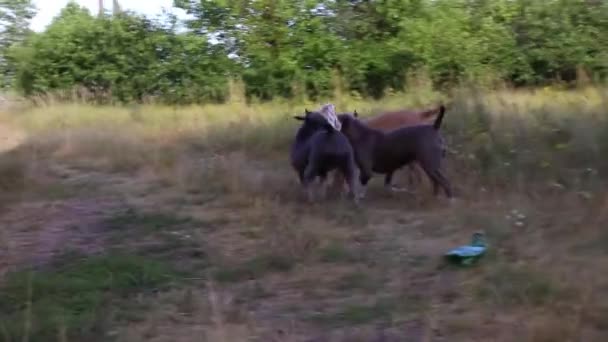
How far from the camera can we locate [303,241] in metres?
6.93

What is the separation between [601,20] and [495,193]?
37.9 feet

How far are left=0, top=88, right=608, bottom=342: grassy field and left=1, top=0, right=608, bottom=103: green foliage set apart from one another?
21.2 feet

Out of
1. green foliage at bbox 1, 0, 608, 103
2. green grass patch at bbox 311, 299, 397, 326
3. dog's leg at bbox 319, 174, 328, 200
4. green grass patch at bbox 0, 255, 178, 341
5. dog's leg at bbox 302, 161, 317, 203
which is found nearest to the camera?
green grass patch at bbox 0, 255, 178, 341

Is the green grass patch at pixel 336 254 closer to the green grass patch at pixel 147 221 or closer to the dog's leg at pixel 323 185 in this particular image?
the green grass patch at pixel 147 221

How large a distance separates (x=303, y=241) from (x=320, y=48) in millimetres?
13576

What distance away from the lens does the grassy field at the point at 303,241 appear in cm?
504

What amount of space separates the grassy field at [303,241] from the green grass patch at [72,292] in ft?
0.05

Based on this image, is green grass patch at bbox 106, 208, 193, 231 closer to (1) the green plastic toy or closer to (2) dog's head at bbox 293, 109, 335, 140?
(2) dog's head at bbox 293, 109, 335, 140

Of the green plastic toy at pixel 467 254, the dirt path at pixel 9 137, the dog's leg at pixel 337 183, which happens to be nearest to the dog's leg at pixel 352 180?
the dog's leg at pixel 337 183

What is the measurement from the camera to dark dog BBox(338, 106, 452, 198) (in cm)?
880

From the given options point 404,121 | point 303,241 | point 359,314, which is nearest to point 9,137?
point 404,121

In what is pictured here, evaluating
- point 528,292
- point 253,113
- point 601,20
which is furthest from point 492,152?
point 601,20

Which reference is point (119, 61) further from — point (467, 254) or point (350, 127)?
point (467, 254)

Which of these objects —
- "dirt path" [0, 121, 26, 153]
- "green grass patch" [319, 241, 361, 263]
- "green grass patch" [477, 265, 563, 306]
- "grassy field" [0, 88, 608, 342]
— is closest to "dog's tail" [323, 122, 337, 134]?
"grassy field" [0, 88, 608, 342]
